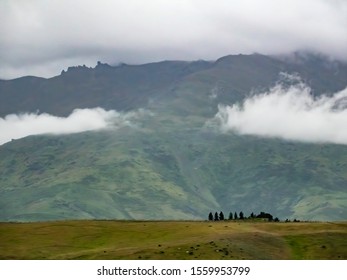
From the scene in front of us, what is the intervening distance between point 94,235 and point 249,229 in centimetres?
4463

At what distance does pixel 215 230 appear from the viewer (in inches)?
7623

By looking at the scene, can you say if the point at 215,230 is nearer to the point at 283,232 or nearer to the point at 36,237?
the point at 283,232

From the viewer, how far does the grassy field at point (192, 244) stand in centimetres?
15612

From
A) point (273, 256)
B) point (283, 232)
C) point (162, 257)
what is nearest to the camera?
point (162, 257)

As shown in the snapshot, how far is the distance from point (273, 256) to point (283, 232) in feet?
102

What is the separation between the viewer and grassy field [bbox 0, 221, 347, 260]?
512 feet

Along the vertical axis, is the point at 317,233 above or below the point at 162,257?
above

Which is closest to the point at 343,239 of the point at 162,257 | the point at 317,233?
the point at 317,233

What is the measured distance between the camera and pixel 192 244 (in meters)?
164
